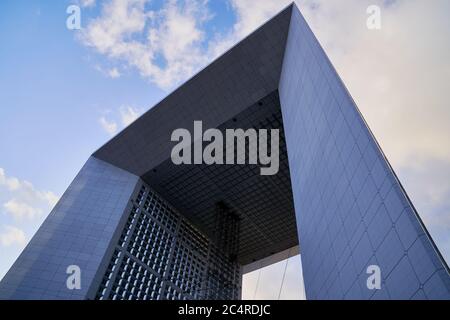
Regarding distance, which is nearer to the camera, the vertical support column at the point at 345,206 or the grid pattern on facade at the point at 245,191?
the vertical support column at the point at 345,206

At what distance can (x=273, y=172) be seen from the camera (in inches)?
1344

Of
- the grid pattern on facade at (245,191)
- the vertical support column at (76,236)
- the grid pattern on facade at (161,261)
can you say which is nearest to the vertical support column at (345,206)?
the grid pattern on facade at (245,191)

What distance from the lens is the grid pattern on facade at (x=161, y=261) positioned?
2902 centimetres

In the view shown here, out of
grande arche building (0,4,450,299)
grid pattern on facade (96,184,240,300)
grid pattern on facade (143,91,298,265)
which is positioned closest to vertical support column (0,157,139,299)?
grande arche building (0,4,450,299)

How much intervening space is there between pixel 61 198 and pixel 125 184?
5.42 metres

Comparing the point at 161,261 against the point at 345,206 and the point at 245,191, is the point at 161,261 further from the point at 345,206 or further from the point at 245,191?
the point at 345,206

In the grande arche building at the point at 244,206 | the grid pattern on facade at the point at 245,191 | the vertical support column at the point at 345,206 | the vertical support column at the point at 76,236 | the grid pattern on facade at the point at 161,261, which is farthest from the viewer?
the grid pattern on facade at the point at 245,191

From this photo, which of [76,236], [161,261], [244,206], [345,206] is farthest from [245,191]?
[345,206]

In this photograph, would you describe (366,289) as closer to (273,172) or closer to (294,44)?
(294,44)

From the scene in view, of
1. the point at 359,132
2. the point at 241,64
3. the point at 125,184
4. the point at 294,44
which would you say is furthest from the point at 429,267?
the point at 125,184

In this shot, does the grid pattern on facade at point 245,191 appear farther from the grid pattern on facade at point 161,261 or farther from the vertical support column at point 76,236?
the vertical support column at point 76,236

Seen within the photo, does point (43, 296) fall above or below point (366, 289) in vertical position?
above

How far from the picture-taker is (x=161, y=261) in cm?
3356
